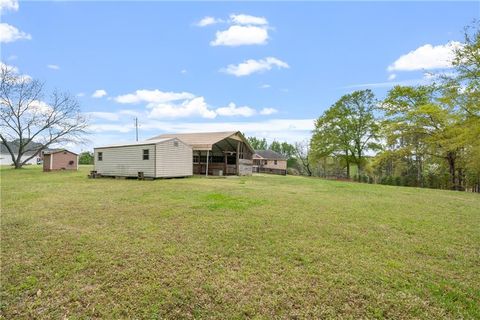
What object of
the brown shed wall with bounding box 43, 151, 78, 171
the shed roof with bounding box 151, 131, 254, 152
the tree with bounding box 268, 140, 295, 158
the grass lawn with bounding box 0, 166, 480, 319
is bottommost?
the grass lawn with bounding box 0, 166, 480, 319

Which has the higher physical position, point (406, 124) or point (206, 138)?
point (406, 124)

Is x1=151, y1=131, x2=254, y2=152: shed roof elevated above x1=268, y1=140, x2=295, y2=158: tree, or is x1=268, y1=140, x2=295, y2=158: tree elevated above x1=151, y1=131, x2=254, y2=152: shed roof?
x1=268, y1=140, x2=295, y2=158: tree

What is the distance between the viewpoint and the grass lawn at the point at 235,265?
2.41m

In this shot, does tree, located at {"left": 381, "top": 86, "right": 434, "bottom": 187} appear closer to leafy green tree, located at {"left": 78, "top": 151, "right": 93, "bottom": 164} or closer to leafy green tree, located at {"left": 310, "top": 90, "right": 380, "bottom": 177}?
leafy green tree, located at {"left": 310, "top": 90, "right": 380, "bottom": 177}

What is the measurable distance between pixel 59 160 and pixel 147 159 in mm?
14549

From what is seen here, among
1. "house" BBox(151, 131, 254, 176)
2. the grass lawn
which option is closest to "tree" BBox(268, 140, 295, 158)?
"house" BBox(151, 131, 254, 176)

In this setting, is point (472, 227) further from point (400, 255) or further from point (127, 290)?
point (127, 290)

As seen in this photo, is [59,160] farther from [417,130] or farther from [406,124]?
[417,130]

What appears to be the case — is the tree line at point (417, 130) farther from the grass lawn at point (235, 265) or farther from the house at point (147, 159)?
the house at point (147, 159)

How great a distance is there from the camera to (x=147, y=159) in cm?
1409

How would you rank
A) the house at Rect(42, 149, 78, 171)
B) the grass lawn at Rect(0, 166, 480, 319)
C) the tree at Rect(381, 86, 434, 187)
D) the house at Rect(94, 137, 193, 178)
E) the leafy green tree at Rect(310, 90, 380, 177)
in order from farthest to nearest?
the leafy green tree at Rect(310, 90, 380, 177) < the house at Rect(42, 149, 78, 171) < the tree at Rect(381, 86, 434, 187) < the house at Rect(94, 137, 193, 178) < the grass lawn at Rect(0, 166, 480, 319)

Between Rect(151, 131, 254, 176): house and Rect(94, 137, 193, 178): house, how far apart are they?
3.40 metres

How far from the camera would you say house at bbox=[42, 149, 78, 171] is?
22266 mm

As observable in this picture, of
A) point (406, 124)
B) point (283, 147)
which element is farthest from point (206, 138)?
point (283, 147)
